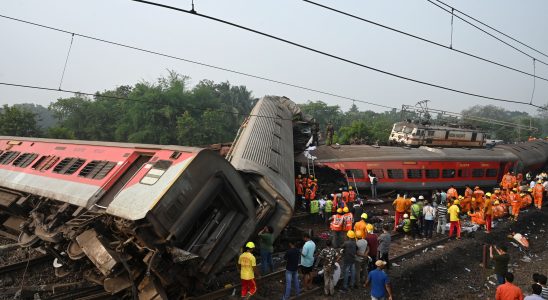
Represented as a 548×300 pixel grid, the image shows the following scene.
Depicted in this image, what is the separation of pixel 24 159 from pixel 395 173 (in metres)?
17.1

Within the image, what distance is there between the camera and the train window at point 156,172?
749 cm

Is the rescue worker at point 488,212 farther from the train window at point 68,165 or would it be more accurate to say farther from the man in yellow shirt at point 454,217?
the train window at point 68,165

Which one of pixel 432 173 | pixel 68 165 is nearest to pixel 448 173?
pixel 432 173

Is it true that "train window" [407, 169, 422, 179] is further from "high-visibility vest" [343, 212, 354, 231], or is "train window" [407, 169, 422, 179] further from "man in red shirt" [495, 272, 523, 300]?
"man in red shirt" [495, 272, 523, 300]

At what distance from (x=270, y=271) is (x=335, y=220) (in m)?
2.79

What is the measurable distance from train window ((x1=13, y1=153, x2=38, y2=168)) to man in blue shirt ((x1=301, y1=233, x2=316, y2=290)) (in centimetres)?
834

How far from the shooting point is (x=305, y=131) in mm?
23688

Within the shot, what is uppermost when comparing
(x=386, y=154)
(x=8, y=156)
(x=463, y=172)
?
(x=8, y=156)

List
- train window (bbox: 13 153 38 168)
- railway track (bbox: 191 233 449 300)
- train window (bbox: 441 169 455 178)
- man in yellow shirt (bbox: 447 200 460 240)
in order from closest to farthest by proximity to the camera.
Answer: railway track (bbox: 191 233 449 300), train window (bbox: 13 153 38 168), man in yellow shirt (bbox: 447 200 460 240), train window (bbox: 441 169 455 178)

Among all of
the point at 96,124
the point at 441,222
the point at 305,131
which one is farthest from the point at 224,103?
the point at 441,222

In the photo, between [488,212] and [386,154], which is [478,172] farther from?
[488,212]

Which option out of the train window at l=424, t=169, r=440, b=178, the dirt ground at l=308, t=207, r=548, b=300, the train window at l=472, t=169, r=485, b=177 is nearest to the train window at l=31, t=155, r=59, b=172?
the dirt ground at l=308, t=207, r=548, b=300

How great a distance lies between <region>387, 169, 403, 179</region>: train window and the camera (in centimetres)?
2119

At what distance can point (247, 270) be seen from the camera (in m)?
8.12
